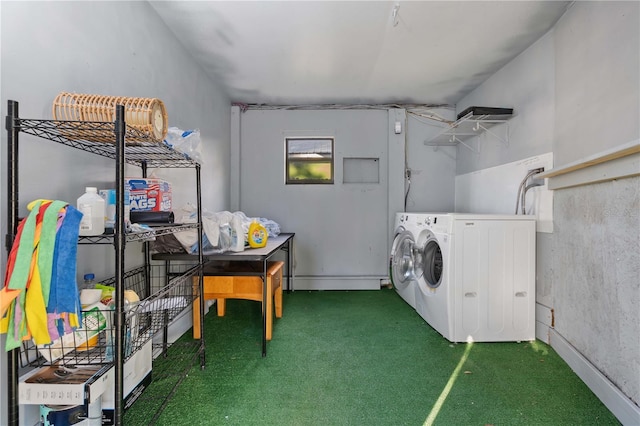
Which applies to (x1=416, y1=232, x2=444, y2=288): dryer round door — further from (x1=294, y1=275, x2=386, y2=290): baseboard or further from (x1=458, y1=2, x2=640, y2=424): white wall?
(x1=294, y1=275, x2=386, y2=290): baseboard

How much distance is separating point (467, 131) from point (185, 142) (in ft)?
8.58

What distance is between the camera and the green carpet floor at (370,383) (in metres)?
1.34

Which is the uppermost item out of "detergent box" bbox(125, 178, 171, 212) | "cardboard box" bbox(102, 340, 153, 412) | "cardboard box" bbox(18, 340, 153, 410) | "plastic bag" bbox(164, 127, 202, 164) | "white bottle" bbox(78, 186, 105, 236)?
"plastic bag" bbox(164, 127, 202, 164)

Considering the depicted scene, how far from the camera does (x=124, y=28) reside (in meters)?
1.60

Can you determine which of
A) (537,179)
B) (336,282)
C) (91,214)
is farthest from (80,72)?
(336,282)

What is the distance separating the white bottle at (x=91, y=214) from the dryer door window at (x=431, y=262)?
210cm

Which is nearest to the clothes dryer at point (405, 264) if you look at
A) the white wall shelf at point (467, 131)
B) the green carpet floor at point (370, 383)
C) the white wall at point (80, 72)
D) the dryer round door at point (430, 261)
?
the dryer round door at point (430, 261)

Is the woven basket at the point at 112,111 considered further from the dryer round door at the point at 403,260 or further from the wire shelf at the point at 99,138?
the dryer round door at the point at 403,260

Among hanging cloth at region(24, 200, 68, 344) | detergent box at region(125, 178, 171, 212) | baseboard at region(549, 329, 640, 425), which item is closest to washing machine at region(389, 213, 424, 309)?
baseboard at region(549, 329, 640, 425)

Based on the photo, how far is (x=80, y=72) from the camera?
1309mm

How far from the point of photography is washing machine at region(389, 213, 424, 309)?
254 cm

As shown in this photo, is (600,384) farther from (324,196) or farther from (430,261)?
(324,196)

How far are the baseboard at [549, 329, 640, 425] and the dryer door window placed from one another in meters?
0.81

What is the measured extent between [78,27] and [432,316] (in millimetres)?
2670
